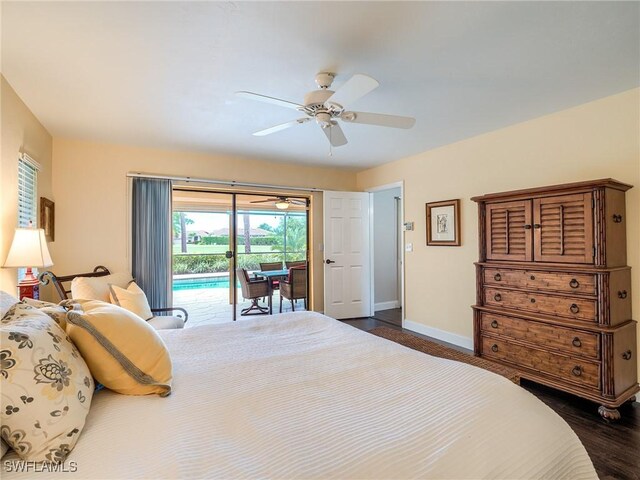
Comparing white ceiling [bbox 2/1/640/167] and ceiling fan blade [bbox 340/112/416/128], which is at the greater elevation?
white ceiling [bbox 2/1/640/167]

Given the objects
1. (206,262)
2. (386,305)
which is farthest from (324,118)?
(386,305)

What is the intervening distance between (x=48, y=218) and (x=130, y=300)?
4.30 feet

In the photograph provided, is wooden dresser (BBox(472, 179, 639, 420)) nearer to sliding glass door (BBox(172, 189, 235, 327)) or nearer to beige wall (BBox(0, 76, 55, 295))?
sliding glass door (BBox(172, 189, 235, 327))

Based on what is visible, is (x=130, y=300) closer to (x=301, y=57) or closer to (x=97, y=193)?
(x=97, y=193)

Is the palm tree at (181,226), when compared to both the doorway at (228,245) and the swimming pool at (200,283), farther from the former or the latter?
the swimming pool at (200,283)

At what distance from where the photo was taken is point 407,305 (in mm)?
4613

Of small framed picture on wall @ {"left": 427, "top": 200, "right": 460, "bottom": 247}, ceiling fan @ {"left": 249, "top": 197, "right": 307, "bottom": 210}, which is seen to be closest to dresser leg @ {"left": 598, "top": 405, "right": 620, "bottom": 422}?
small framed picture on wall @ {"left": 427, "top": 200, "right": 460, "bottom": 247}

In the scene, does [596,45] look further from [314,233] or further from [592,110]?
[314,233]

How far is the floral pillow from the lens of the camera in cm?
83

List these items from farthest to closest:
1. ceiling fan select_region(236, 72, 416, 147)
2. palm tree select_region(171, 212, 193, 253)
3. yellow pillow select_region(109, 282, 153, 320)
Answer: palm tree select_region(171, 212, 193, 253), yellow pillow select_region(109, 282, 153, 320), ceiling fan select_region(236, 72, 416, 147)

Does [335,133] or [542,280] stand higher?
[335,133]

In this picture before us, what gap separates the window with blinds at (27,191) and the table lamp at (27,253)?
1.74 ft

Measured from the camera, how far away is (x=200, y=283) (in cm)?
520

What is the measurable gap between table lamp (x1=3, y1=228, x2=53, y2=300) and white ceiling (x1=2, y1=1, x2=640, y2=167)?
3.68ft
